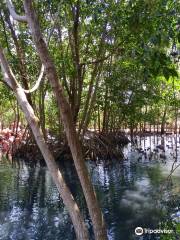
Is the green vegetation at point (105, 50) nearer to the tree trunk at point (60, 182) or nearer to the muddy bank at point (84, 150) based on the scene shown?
the muddy bank at point (84, 150)

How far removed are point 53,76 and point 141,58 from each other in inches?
36.2

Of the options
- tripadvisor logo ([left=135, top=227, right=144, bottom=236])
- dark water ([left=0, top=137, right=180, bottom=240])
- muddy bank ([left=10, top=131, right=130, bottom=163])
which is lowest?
tripadvisor logo ([left=135, top=227, right=144, bottom=236])

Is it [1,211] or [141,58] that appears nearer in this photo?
[141,58]

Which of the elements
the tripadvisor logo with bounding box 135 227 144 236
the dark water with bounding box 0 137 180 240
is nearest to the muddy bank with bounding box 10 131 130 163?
the dark water with bounding box 0 137 180 240

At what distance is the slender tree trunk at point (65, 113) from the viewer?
3588 mm

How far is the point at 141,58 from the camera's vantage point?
312cm

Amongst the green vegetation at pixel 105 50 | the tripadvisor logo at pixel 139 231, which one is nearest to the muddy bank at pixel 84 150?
the green vegetation at pixel 105 50

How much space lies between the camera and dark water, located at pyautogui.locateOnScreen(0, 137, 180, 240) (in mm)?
7082

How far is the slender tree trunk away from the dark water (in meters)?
1.29

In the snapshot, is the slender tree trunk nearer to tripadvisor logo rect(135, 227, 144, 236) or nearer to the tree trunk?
the tree trunk

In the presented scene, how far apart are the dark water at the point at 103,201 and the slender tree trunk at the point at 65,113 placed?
129 cm

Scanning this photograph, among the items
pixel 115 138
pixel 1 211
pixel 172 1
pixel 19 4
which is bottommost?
pixel 1 211

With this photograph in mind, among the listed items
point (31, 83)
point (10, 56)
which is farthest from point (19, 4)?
point (31, 83)

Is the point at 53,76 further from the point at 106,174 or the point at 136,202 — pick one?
the point at 106,174
